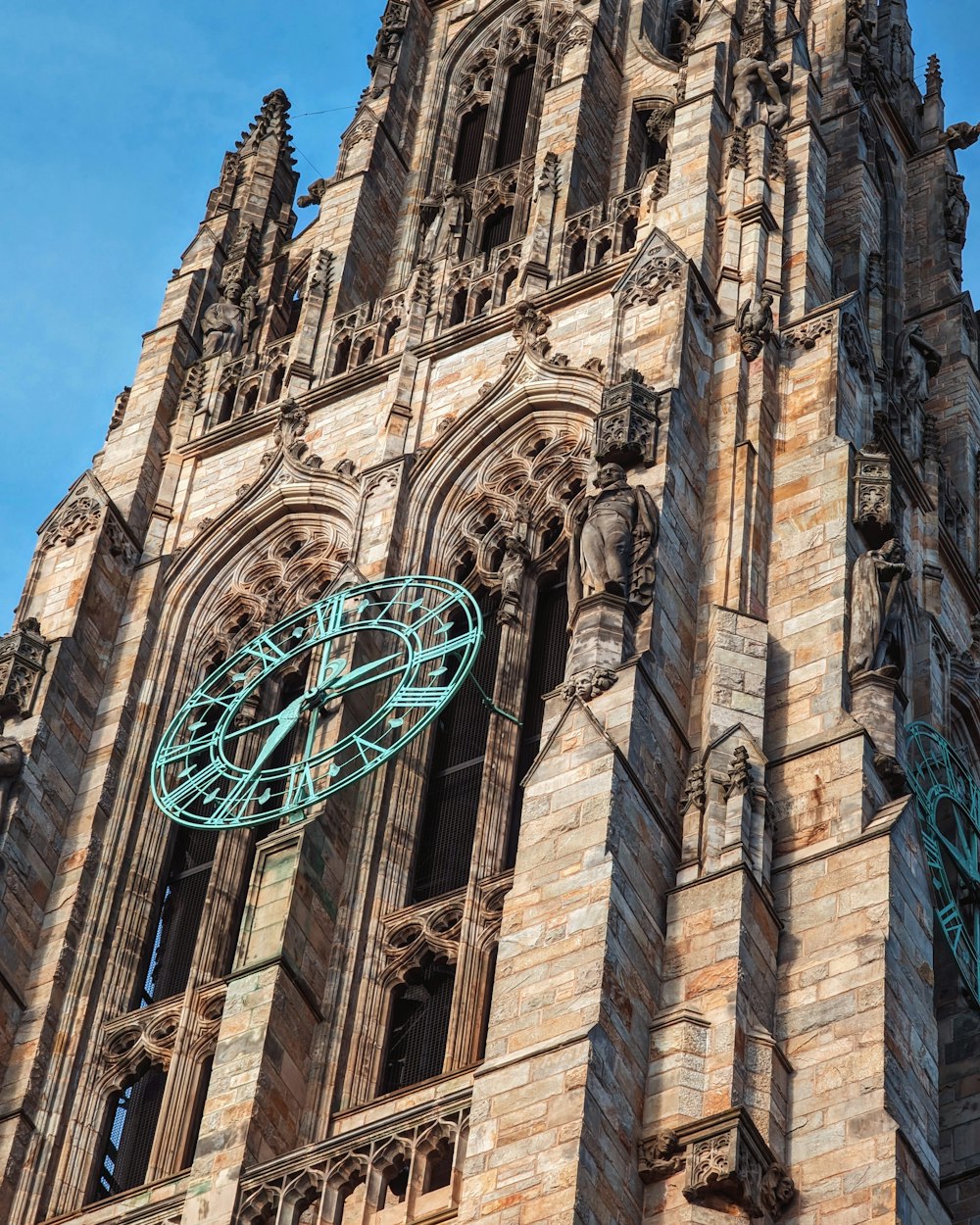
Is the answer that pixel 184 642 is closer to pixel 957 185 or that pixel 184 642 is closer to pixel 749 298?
pixel 749 298

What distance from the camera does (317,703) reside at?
32250 mm

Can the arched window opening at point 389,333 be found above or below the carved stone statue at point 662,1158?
above

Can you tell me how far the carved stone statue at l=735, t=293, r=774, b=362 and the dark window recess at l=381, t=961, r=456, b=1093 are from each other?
7679 millimetres

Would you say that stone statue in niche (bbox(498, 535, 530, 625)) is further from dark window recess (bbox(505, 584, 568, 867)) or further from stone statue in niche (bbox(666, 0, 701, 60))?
stone statue in niche (bbox(666, 0, 701, 60))

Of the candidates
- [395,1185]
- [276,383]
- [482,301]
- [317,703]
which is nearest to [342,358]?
[276,383]

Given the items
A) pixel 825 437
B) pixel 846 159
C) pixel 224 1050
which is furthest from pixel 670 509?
pixel 846 159

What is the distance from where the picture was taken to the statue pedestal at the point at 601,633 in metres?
28.6

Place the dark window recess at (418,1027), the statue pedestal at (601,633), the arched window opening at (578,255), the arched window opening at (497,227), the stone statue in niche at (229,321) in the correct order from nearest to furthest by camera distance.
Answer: the statue pedestal at (601,633) → the dark window recess at (418,1027) → the arched window opening at (578,255) → the arched window opening at (497,227) → the stone statue in niche at (229,321)

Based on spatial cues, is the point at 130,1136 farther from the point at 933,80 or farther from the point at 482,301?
the point at 933,80

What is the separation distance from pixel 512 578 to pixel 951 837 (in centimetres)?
529

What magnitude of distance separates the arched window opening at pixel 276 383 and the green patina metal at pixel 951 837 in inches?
390

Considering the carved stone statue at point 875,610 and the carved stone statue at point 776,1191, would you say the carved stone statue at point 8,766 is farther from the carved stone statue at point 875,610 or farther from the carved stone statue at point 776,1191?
the carved stone statue at point 776,1191

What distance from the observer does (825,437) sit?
3234cm

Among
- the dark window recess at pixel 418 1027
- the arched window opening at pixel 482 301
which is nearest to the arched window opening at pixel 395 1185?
the dark window recess at pixel 418 1027
